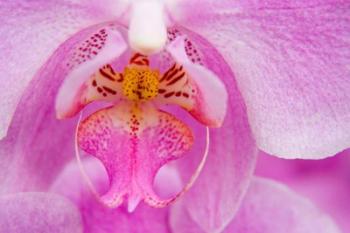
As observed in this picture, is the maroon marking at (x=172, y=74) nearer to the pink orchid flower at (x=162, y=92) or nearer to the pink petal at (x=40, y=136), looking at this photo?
the pink orchid flower at (x=162, y=92)

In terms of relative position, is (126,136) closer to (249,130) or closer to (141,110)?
(141,110)

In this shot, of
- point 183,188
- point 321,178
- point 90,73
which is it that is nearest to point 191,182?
point 183,188

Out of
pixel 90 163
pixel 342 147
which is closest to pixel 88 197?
pixel 90 163

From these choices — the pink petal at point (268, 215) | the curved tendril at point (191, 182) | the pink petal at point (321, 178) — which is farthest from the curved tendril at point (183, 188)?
the pink petal at point (321, 178)

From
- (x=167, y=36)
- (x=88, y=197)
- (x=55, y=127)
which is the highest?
(x=167, y=36)

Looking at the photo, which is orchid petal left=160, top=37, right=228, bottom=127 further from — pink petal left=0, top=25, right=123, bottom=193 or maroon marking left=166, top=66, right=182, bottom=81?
pink petal left=0, top=25, right=123, bottom=193

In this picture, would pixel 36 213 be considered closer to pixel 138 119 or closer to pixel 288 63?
pixel 138 119
